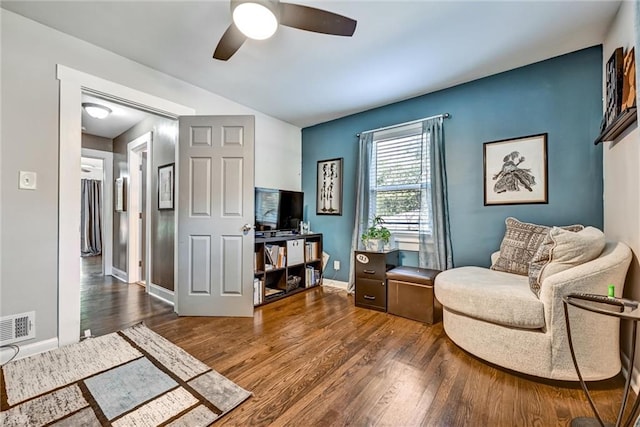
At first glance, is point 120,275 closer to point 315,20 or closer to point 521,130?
point 315,20

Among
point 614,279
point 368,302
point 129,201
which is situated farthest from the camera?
point 129,201

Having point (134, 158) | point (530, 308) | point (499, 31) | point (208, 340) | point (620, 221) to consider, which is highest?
point (499, 31)

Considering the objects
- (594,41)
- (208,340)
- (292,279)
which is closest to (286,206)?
(292,279)

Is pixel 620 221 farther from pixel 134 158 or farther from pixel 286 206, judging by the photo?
pixel 134 158

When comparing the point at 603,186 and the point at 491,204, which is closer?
the point at 603,186

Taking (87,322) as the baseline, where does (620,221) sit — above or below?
above

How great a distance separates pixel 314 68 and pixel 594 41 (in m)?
2.35

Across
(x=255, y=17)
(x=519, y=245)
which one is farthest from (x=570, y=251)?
(x=255, y=17)

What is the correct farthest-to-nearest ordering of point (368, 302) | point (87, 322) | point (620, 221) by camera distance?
1. point (368, 302)
2. point (87, 322)
3. point (620, 221)

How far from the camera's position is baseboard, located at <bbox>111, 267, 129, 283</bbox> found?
407cm

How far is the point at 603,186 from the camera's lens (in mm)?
2154

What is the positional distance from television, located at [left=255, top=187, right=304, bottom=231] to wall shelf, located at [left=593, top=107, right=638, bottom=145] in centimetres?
305

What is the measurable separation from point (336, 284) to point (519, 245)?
2.28 m

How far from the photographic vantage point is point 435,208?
115 inches
